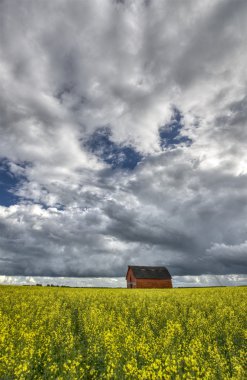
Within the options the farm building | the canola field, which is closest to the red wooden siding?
the farm building

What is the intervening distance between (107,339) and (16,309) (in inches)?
469

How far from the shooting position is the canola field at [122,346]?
7.52 metres

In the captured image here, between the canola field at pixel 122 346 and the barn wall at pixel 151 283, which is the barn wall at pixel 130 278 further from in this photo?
the canola field at pixel 122 346

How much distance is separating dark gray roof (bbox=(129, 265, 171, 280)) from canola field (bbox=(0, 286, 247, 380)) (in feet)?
184

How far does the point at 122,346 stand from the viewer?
995 cm

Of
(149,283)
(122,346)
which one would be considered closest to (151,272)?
(149,283)

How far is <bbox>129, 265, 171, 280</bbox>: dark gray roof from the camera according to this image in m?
77.7

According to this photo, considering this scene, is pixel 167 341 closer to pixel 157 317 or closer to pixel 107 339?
pixel 107 339

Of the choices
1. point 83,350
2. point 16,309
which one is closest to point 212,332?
point 83,350

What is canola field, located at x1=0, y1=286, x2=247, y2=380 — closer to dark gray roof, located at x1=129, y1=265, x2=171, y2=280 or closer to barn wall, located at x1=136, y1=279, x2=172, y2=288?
barn wall, located at x1=136, y1=279, x2=172, y2=288

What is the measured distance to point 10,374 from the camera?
7.96m

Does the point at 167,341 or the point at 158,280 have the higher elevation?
→ the point at 158,280

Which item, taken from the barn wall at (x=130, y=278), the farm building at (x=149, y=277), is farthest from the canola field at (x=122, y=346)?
the barn wall at (x=130, y=278)

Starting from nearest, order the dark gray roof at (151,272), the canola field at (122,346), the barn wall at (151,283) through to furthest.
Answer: the canola field at (122,346) → the barn wall at (151,283) → the dark gray roof at (151,272)
